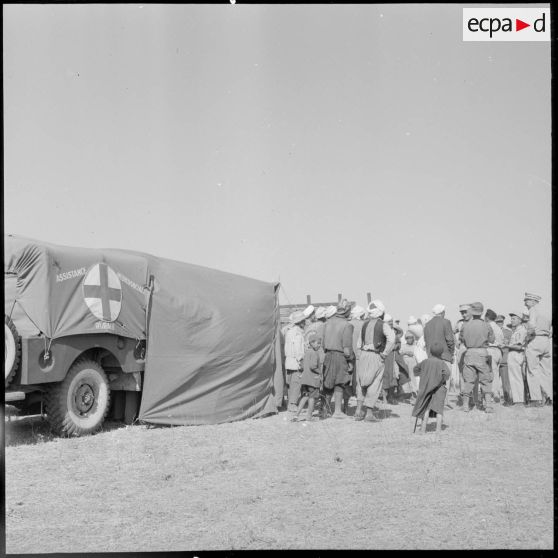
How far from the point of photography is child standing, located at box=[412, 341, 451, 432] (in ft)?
28.3

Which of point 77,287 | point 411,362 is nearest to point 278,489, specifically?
point 77,287

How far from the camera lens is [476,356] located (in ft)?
36.7

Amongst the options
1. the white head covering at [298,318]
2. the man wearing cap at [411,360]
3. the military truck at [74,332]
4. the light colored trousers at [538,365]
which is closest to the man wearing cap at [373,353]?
the white head covering at [298,318]

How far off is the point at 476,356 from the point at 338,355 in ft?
8.52

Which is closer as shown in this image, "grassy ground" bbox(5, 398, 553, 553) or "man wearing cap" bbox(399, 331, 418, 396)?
"grassy ground" bbox(5, 398, 553, 553)

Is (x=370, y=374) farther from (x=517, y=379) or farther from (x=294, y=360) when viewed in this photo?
(x=517, y=379)

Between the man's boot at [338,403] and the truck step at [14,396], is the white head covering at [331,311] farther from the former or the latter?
the truck step at [14,396]

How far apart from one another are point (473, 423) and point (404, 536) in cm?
551

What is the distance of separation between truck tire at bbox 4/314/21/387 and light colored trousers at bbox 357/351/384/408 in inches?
190

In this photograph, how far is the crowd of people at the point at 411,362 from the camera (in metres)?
9.92

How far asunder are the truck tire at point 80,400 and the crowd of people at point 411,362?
3069mm

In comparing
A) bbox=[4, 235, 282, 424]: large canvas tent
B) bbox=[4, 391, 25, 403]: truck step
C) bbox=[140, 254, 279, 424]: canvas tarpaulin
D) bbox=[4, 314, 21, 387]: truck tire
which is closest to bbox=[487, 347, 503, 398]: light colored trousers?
bbox=[4, 235, 282, 424]: large canvas tent

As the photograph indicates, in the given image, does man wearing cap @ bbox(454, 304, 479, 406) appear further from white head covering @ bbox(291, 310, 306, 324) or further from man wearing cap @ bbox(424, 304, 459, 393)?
white head covering @ bbox(291, 310, 306, 324)

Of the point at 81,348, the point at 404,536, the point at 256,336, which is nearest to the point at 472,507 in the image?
the point at 404,536
